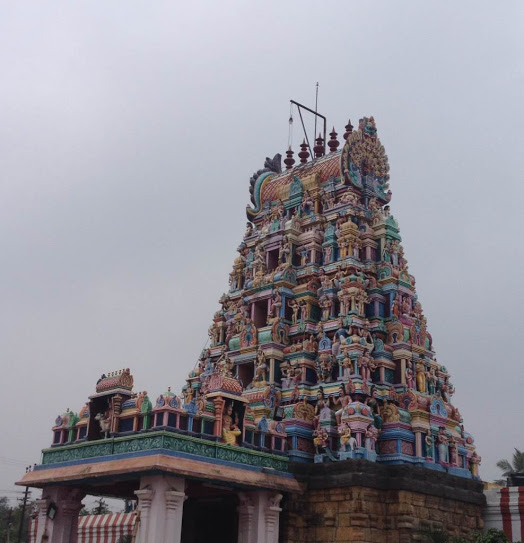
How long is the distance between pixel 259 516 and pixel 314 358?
6.44m

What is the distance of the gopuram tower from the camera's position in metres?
23.1

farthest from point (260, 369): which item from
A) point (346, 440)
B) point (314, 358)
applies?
point (346, 440)

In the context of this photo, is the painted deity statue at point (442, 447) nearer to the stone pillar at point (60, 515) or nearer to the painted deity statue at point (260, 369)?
the painted deity statue at point (260, 369)

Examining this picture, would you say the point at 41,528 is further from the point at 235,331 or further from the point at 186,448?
the point at 235,331

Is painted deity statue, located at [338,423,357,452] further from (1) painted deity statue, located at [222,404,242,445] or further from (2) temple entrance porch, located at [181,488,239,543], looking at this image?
(2) temple entrance porch, located at [181,488,239,543]

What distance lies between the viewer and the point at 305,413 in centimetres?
2650

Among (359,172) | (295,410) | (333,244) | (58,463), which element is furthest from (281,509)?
(359,172)

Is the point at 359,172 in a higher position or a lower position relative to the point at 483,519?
higher

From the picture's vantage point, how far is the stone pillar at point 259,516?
77.3 ft

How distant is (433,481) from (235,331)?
31.7ft

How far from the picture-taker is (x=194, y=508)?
2766 centimetres

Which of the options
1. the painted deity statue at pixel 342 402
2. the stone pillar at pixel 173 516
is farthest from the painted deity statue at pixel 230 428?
the painted deity statue at pixel 342 402

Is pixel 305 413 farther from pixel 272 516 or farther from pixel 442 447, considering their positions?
pixel 442 447

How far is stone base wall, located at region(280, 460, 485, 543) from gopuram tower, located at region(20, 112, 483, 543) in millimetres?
47
